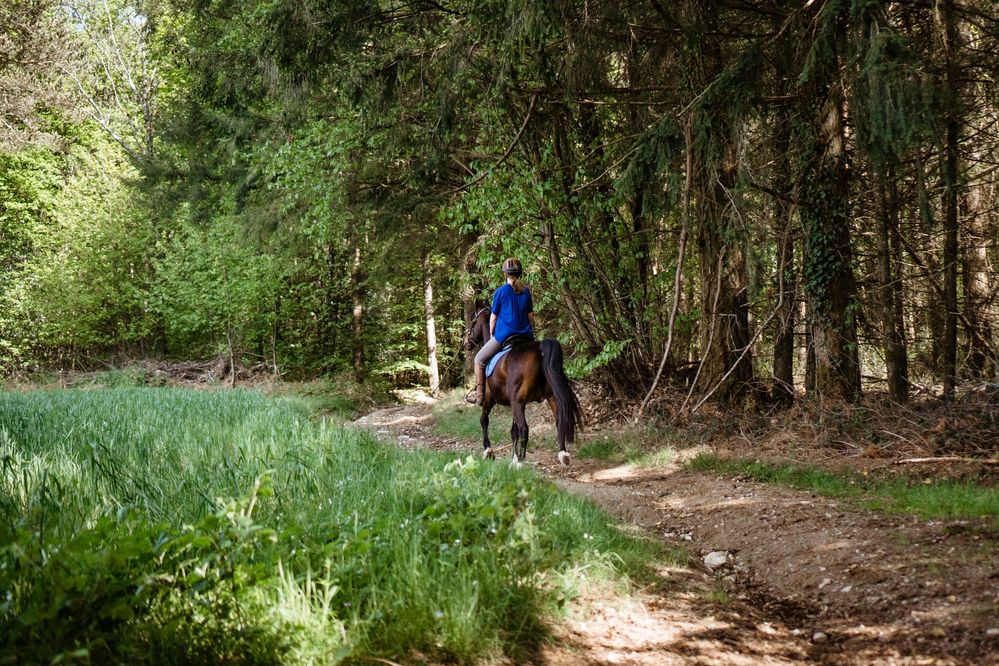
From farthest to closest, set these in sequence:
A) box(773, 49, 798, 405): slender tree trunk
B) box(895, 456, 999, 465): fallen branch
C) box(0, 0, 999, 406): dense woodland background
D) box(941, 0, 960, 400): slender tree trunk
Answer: box(773, 49, 798, 405): slender tree trunk → box(0, 0, 999, 406): dense woodland background → box(941, 0, 960, 400): slender tree trunk → box(895, 456, 999, 465): fallen branch

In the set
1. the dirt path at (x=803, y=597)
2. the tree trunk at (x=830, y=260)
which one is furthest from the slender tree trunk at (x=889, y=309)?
the dirt path at (x=803, y=597)

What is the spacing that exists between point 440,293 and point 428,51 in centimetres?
1742

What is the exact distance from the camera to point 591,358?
40.5 feet

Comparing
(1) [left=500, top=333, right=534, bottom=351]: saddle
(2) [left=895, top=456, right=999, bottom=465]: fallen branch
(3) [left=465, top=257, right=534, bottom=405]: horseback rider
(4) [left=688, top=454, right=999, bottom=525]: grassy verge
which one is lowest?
(4) [left=688, top=454, right=999, bottom=525]: grassy verge

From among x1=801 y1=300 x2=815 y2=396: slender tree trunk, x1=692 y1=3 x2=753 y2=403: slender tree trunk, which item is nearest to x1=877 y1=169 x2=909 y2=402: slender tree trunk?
x1=801 y1=300 x2=815 y2=396: slender tree trunk

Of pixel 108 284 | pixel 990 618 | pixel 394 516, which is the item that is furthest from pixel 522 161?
pixel 108 284

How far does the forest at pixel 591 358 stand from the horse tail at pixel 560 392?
30.6 inches

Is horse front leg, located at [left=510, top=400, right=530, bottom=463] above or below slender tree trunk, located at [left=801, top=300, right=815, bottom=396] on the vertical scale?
below

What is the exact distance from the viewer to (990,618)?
11.6 ft

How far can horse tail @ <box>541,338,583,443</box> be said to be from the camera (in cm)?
875

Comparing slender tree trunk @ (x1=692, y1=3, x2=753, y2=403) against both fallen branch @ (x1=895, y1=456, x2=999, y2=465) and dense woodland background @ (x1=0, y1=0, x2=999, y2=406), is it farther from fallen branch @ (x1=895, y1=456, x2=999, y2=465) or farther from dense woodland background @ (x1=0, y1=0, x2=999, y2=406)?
fallen branch @ (x1=895, y1=456, x2=999, y2=465)

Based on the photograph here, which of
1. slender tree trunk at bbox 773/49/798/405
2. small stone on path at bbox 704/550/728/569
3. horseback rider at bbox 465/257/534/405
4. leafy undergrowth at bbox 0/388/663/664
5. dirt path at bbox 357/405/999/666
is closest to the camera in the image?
leafy undergrowth at bbox 0/388/663/664

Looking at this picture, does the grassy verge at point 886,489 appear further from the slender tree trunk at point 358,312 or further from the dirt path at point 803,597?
the slender tree trunk at point 358,312

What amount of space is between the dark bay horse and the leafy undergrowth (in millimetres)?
3020
